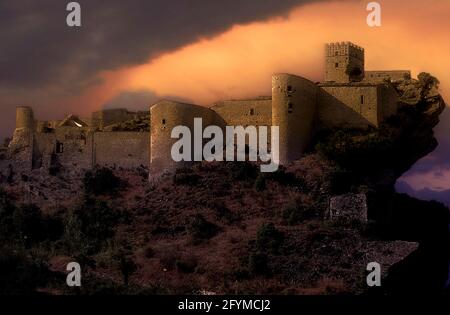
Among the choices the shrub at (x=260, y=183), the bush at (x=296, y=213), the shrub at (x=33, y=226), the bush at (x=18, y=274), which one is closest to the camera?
the bush at (x=18, y=274)

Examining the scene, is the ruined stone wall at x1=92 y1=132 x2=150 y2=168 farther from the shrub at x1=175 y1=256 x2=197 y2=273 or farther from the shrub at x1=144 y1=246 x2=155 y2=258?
the shrub at x1=175 y1=256 x2=197 y2=273

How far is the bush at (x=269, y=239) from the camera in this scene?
5966 centimetres

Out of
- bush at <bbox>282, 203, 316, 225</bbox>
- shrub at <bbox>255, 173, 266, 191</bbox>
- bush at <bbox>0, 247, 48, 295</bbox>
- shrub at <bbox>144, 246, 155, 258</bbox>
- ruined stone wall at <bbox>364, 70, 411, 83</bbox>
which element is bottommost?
bush at <bbox>0, 247, 48, 295</bbox>

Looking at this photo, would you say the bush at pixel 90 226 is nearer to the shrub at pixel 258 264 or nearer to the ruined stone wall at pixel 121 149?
the ruined stone wall at pixel 121 149

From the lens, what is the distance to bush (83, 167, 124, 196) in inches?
2739

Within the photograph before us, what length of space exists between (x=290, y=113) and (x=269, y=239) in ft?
31.9

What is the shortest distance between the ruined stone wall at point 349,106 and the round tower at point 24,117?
19.1 m

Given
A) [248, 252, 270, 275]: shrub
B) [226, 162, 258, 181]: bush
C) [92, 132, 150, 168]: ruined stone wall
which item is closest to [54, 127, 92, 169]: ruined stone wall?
[92, 132, 150, 168]: ruined stone wall

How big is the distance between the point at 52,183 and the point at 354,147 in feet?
61.3

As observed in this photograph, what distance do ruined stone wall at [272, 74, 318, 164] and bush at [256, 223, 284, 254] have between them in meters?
7.12

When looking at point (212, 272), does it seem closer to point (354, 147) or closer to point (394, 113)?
point (354, 147)

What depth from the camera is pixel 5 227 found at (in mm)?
66188

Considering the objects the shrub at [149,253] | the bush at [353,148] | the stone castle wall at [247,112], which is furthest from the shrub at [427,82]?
the shrub at [149,253]
